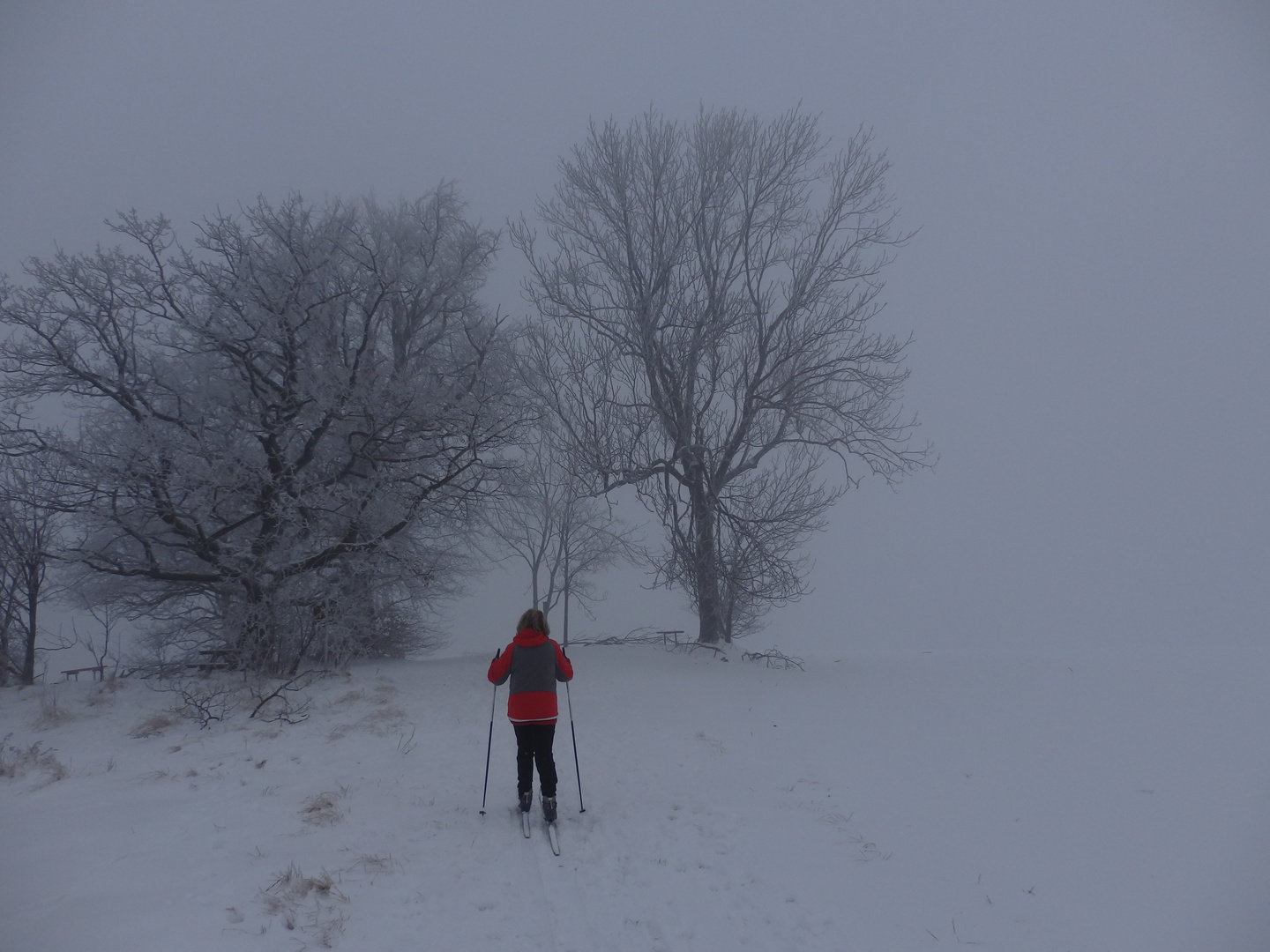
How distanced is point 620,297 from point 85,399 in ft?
32.2

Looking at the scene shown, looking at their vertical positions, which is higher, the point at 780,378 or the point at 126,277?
the point at 126,277

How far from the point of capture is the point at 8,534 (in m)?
10.9

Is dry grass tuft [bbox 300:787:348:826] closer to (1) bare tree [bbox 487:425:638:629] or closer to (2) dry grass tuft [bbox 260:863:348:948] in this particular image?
(2) dry grass tuft [bbox 260:863:348:948]

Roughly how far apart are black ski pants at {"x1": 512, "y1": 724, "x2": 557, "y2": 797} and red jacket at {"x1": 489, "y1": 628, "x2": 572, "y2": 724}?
74mm

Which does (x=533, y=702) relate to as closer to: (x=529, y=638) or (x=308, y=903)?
(x=529, y=638)

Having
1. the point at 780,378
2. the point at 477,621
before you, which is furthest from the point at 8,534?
the point at 477,621

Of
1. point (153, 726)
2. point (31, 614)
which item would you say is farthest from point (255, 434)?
point (31, 614)

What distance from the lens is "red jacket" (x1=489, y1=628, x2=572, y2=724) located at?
19.9ft

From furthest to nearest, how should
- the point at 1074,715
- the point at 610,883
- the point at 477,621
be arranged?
the point at 477,621, the point at 1074,715, the point at 610,883

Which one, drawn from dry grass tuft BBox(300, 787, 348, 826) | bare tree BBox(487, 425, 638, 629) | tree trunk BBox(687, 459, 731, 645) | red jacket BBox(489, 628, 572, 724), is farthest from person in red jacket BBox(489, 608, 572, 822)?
bare tree BBox(487, 425, 638, 629)

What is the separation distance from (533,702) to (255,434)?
24.7 ft

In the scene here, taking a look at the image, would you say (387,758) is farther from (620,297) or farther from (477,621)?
(477,621)

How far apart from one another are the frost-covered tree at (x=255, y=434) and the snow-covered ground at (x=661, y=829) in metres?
2.19

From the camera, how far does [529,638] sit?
6363mm
